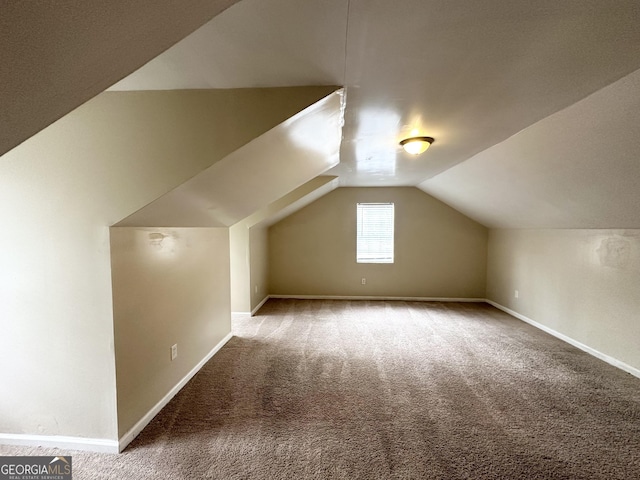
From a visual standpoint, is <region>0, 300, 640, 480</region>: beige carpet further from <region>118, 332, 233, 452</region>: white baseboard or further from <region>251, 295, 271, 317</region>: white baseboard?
<region>251, 295, 271, 317</region>: white baseboard

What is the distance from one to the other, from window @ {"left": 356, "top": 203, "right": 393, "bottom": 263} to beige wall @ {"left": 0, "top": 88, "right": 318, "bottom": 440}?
417 cm

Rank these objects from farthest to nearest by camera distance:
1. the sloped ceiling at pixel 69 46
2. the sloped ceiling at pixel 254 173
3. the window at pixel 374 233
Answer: the window at pixel 374 233 → the sloped ceiling at pixel 254 173 → the sloped ceiling at pixel 69 46

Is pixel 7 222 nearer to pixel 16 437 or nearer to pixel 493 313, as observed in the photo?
pixel 16 437

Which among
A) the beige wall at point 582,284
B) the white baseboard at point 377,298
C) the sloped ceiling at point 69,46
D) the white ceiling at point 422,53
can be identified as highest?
the white ceiling at point 422,53

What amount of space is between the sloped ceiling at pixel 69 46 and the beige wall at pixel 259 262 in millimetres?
3850

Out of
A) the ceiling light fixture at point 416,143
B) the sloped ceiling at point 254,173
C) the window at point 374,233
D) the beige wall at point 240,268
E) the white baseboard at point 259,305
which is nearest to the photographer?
the sloped ceiling at point 254,173

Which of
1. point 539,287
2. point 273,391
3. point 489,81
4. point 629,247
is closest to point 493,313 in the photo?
point 539,287

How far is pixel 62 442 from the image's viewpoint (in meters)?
1.87

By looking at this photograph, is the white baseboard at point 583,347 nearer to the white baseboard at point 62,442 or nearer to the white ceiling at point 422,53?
the white ceiling at point 422,53

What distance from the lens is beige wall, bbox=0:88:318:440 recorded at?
5.66 feet

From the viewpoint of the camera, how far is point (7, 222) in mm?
1785

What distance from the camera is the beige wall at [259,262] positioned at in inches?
187

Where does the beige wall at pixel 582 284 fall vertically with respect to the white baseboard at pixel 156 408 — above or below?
above

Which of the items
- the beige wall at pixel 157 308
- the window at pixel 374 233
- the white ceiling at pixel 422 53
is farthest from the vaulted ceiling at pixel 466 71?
the window at pixel 374 233
